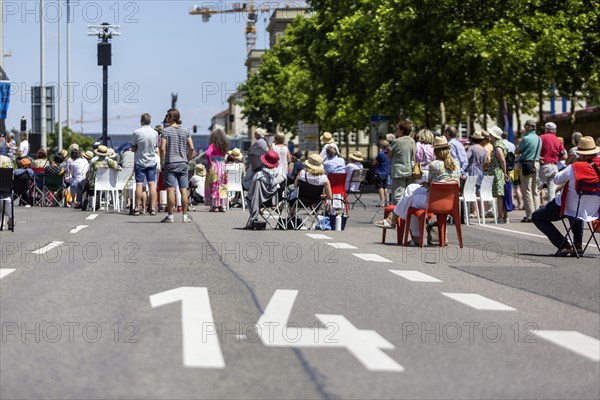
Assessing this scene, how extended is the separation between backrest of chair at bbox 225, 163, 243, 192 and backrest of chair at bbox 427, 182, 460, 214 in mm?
13525

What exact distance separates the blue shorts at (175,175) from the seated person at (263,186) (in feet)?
5.92

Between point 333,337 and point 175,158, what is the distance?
1528cm

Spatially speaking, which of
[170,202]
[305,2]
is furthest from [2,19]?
[170,202]

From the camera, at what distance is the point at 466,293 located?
1113cm

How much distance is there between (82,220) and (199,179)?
10535 millimetres

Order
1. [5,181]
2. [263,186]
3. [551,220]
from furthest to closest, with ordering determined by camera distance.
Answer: [263,186], [5,181], [551,220]

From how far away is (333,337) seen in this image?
7965 millimetres

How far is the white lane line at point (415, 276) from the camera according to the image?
12.2m

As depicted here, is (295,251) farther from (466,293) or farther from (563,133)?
(563,133)

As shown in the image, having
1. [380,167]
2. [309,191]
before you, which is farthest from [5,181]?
[380,167]

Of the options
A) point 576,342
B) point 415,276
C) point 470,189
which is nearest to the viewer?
point 576,342

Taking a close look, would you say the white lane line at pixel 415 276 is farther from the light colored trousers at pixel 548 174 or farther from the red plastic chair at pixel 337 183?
the light colored trousers at pixel 548 174

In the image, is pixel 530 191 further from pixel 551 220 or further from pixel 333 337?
pixel 333 337

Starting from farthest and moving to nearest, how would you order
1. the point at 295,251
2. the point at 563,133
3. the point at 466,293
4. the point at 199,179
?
the point at 563,133
the point at 199,179
the point at 295,251
the point at 466,293
